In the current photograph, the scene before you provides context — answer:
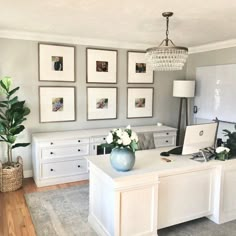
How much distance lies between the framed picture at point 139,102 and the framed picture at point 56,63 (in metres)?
1.27

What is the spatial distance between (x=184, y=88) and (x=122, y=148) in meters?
3.10

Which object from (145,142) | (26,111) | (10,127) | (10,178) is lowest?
(10,178)

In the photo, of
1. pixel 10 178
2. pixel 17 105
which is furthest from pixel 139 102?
pixel 10 178

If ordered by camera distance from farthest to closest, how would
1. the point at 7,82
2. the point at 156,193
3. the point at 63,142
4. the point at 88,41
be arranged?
the point at 88,41, the point at 63,142, the point at 7,82, the point at 156,193

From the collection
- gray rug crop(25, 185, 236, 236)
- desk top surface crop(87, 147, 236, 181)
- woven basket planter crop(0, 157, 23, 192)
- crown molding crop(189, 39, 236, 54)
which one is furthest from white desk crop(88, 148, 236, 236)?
crown molding crop(189, 39, 236, 54)

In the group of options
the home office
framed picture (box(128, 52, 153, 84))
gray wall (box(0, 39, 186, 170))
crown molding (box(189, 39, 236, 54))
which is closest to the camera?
the home office

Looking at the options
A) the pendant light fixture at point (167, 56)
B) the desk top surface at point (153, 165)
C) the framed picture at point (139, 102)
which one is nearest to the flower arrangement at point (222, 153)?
the desk top surface at point (153, 165)

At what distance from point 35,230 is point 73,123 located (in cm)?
219

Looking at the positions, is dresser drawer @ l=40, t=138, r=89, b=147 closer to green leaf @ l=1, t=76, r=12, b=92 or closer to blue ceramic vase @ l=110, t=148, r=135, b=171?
green leaf @ l=1, t=76, r=12, b=92

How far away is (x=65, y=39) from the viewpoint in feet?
14.3

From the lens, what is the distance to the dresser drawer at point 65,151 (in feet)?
13.1

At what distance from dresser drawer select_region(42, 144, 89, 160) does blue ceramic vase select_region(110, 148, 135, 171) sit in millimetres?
1865

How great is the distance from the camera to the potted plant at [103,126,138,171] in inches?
93.7

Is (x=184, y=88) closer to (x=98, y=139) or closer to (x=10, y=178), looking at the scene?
(x=98, y=139)
